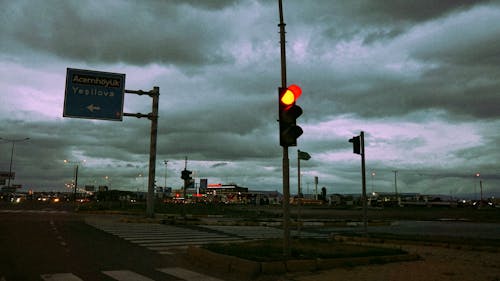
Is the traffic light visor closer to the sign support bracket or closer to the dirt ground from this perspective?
the dirt ground

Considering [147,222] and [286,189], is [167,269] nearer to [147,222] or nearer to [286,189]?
[286,189]

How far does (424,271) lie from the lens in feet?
27.3

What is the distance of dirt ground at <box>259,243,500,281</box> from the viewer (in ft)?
24.9

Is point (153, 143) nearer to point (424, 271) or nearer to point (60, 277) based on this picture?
point (60, 277)

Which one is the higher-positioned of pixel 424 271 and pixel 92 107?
pixel 92 107

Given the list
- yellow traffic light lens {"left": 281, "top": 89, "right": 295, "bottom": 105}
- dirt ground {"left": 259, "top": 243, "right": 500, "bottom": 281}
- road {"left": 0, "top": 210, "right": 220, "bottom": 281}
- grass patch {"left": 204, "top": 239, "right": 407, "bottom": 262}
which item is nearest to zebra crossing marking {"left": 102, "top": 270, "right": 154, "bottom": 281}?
road {"left": 0, "top": 210, "right": 220, "bottom": 281}

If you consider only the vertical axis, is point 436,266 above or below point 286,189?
below

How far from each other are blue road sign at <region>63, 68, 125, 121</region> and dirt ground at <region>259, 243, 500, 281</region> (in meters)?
17.1

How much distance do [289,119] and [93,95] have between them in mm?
16431

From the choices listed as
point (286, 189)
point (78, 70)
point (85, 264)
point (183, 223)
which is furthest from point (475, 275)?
point (78, 70)

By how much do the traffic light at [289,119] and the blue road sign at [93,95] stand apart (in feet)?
51.1

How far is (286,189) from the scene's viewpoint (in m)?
8.66

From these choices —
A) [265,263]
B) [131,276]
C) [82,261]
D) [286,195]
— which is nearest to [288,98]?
[286,195]

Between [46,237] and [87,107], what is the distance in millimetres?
8849
